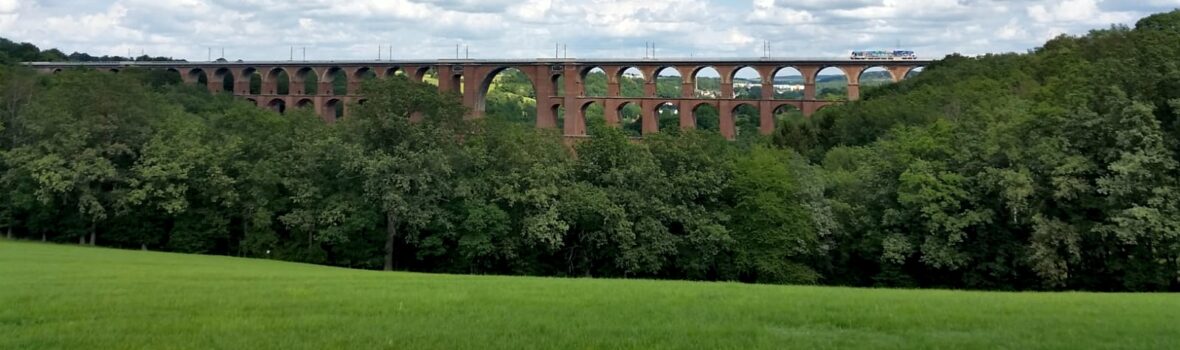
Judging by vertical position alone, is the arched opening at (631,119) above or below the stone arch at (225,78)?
below

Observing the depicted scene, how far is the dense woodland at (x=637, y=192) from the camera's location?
2245 centimetres

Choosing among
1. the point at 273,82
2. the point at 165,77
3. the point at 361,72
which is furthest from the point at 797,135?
the point at 165,77

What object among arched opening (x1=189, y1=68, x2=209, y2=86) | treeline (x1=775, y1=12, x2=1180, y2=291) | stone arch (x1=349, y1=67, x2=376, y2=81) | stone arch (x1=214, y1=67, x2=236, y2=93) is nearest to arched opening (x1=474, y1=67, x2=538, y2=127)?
stone arch (x1=349, y1=67, x2=376, y2=81)

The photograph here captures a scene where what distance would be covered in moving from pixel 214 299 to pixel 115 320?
88.4 inches

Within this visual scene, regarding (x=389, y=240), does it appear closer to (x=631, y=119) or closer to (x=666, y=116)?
(x=666, y=116)

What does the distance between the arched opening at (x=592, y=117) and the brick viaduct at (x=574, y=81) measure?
18.2 inches

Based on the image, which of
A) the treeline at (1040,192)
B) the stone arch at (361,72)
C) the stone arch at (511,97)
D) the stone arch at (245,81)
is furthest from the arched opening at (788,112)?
the stone arch at (245,81)

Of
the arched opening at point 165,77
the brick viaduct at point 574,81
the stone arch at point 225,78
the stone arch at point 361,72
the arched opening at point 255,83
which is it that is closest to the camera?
the brick viaduct at point 574,81

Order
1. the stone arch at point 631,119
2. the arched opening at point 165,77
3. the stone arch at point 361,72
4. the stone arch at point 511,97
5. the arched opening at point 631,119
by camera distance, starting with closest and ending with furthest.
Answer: the stone arch at point 631,119, the stone arch at point 511,97, the arched opening at point 631,119, the stone arch at point 361,72, the arched opening at point 165,77

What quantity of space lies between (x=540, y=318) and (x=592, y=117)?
62.0 m

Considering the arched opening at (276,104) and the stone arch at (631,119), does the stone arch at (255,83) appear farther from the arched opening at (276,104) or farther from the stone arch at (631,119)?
the stone arch at (631,119)

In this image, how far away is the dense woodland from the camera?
2245cm

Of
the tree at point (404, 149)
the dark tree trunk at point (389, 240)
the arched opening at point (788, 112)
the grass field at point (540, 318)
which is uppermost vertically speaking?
the arched opening at point (788, 112)

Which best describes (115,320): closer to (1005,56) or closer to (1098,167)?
(1098,167)
